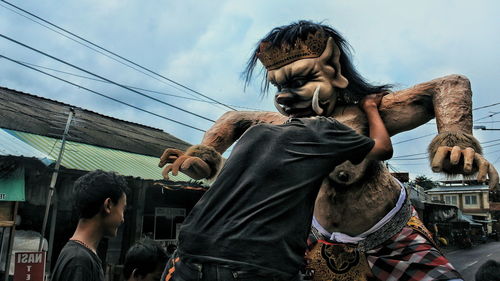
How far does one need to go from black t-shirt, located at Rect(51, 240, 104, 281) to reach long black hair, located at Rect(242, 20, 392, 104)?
150cm

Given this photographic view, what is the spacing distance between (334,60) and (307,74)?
0.71 feet

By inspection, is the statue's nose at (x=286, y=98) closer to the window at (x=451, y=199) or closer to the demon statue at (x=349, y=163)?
the demon statue at (x=349, y=163)

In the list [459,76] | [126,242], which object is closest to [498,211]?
[126,242]

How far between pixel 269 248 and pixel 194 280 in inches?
10.0

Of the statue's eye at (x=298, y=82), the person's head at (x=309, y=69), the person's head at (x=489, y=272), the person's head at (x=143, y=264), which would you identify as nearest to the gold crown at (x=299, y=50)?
the person's head at (x=309, y=69)

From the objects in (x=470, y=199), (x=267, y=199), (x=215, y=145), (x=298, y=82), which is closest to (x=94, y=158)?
(x=215, y=145)

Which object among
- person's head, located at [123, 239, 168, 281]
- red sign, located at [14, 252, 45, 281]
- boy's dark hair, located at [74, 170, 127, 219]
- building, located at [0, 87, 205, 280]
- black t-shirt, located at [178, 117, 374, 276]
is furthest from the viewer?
building, located at [0, 87, 205, 280]

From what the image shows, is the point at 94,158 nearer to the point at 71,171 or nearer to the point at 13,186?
the point at 71,171

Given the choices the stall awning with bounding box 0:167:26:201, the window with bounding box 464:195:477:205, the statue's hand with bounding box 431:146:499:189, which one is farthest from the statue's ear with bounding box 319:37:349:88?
the window with bounding box 464:195:477:205

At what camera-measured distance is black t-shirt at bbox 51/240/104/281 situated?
1.79 metres

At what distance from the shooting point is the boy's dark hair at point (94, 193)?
2.07 metres

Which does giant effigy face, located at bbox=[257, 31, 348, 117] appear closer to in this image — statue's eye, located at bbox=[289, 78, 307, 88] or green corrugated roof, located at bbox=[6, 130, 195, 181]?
statue's eye, located at bbox=[289, 78, 307, 88]

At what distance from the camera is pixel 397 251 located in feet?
7.24

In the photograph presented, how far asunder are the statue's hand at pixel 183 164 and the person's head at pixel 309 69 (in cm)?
58
